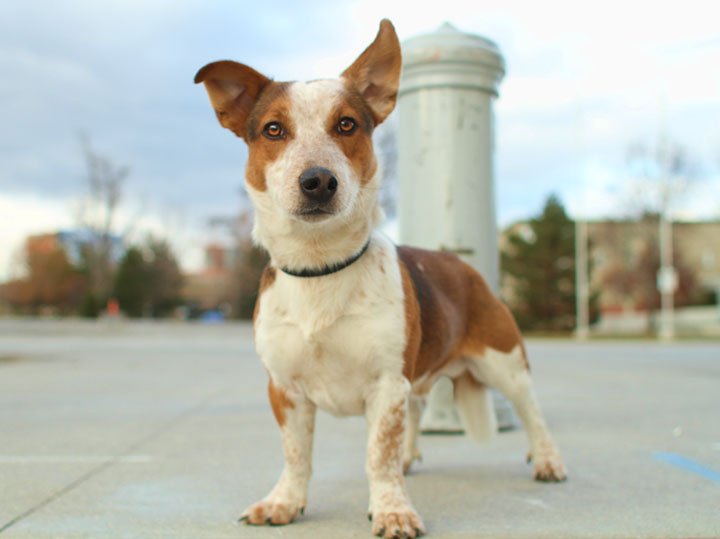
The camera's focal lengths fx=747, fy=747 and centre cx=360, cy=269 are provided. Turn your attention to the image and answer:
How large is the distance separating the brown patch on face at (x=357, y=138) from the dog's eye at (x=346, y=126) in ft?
0.04

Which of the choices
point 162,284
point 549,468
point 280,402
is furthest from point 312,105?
point 162,284

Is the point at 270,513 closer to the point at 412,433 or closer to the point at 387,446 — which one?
the point at 387,446

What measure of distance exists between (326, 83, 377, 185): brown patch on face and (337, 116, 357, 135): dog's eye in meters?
0.01

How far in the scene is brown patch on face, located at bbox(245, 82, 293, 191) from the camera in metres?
3.13

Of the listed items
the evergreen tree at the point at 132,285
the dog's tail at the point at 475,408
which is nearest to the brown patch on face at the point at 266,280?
the dog's tail at the point at 475,408

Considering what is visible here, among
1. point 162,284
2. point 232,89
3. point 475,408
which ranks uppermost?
point 232,89

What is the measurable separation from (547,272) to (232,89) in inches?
1483

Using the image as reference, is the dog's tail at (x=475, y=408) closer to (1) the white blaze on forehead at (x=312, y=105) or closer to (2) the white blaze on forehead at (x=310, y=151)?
(2) the white blaze on forehead at (x=310, y=151)

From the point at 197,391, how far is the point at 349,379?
575 centimetres

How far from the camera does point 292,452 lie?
3.32 m

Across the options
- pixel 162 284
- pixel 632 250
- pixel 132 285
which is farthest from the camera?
pixel 162 284

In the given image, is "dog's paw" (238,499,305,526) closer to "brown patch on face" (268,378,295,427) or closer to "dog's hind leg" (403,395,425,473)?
"brown patch on face" (268,378,295,427)

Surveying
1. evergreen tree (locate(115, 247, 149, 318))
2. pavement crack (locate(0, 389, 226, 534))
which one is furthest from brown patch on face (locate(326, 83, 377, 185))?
evergreen tree (locate(115, 247, 149, 318))

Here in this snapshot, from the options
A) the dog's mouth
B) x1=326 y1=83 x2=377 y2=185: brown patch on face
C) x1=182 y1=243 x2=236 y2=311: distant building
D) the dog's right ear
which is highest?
the dog's right ear
